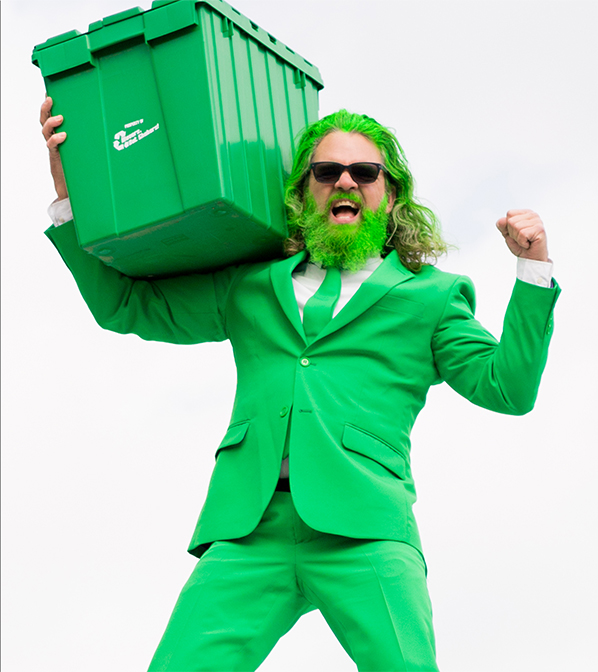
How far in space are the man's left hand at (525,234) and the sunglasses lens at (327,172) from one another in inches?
28.1

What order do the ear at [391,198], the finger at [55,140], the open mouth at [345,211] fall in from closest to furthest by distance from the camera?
1. the finger at [55,140]
2. the open mouth at [345,211]
3. the ear at [391,198]

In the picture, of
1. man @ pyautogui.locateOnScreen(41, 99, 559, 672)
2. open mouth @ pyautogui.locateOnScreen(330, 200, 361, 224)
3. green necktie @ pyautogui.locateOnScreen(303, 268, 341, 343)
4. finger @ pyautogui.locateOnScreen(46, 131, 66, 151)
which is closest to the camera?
man @ pyautogui.locateOnScreen(41, 99, 559, 672)

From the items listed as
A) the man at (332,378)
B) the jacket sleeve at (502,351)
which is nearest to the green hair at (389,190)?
the man at (332,378)

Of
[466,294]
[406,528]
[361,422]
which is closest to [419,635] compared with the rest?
[406,528]

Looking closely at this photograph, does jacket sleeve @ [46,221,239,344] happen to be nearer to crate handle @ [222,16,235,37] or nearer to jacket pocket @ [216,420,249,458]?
jacket pocket @ [216,420,249,458]

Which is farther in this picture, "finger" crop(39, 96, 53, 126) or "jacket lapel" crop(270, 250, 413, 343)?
"finger" crop(39, 96, 53, 126)

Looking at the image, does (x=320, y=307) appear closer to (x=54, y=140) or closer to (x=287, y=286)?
(x=287, y=286)

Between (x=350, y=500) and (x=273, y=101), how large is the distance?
1594mm

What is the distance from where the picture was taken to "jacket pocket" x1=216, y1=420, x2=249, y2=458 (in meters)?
3.47

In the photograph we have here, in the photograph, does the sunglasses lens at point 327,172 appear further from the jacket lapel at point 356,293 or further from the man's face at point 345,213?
the jacket lapel at point 356,293

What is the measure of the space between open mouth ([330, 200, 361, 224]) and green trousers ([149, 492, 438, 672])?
3.45ft

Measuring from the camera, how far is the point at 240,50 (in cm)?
371

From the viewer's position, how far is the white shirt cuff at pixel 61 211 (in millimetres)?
3754

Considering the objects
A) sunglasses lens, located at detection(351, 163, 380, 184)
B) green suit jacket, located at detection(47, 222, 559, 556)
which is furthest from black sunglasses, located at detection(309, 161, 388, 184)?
green suit jacket, located at detection(47, 222, 559, 556)
